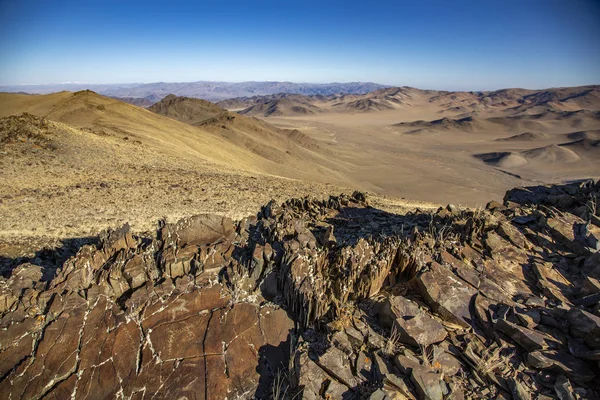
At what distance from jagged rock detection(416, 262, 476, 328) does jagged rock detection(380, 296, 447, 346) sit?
298 mm

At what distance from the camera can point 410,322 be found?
4188 mm

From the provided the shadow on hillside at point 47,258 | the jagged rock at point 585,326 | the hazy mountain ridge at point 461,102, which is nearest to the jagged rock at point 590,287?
the jagged rock at point 585,326

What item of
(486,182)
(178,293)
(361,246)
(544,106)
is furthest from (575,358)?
(544,106)

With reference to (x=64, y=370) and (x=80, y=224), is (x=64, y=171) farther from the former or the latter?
(x=64, y=370)

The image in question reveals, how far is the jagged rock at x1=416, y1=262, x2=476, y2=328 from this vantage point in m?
4.50

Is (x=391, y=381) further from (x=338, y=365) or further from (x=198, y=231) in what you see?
(x=198, y=231)

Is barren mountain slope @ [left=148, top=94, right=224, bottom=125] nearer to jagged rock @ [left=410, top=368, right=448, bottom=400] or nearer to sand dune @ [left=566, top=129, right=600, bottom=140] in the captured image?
jagged rock @ [left=410, top=368, right=448, bottom=400]

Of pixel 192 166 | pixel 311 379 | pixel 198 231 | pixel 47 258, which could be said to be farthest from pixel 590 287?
pixel 192 166

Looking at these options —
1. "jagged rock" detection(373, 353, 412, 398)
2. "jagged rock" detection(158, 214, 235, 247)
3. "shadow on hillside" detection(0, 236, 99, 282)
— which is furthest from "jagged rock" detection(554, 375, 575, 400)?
"shadow on hillside" detection(0, 236, 99, 282)

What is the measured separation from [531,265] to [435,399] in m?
3.60

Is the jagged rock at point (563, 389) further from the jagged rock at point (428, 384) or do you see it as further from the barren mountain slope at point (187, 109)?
the barren mountain slope at point (187, 109)

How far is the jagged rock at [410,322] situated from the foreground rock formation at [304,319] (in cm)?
2

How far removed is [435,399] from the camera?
11.1 feet

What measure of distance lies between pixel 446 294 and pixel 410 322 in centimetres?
94
